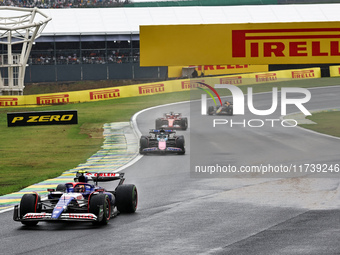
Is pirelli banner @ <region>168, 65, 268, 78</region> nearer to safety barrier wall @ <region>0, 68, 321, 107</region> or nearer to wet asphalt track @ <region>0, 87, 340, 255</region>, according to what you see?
safety barrier wall @ <region>0, 68, 321, 107</region>

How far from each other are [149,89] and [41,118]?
17.6 metres

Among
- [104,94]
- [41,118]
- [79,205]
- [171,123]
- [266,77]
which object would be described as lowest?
[79,205]

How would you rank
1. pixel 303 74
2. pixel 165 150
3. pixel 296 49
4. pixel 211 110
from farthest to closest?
1. pixel 303 74
2. pixel 211 110
3. pixel 165 150
4. pixel 296 49

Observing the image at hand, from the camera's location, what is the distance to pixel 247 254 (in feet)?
35.5

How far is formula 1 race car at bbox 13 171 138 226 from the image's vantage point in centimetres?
1320

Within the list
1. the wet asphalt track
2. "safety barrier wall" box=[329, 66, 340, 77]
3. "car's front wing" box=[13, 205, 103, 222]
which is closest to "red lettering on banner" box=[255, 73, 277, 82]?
"safety barrier wall" box=[329, 66, 340, 77]

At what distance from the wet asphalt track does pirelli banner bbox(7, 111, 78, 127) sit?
667 inches

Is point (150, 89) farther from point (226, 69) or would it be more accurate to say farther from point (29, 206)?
point (29, 206)

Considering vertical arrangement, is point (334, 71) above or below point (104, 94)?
above

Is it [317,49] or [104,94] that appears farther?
[104,94]

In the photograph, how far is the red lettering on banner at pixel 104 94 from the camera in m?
55.7

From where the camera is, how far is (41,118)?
40906 mm

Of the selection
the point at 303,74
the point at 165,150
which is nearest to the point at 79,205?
the point at 165,150

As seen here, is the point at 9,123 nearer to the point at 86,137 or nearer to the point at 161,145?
the point at 86,137
